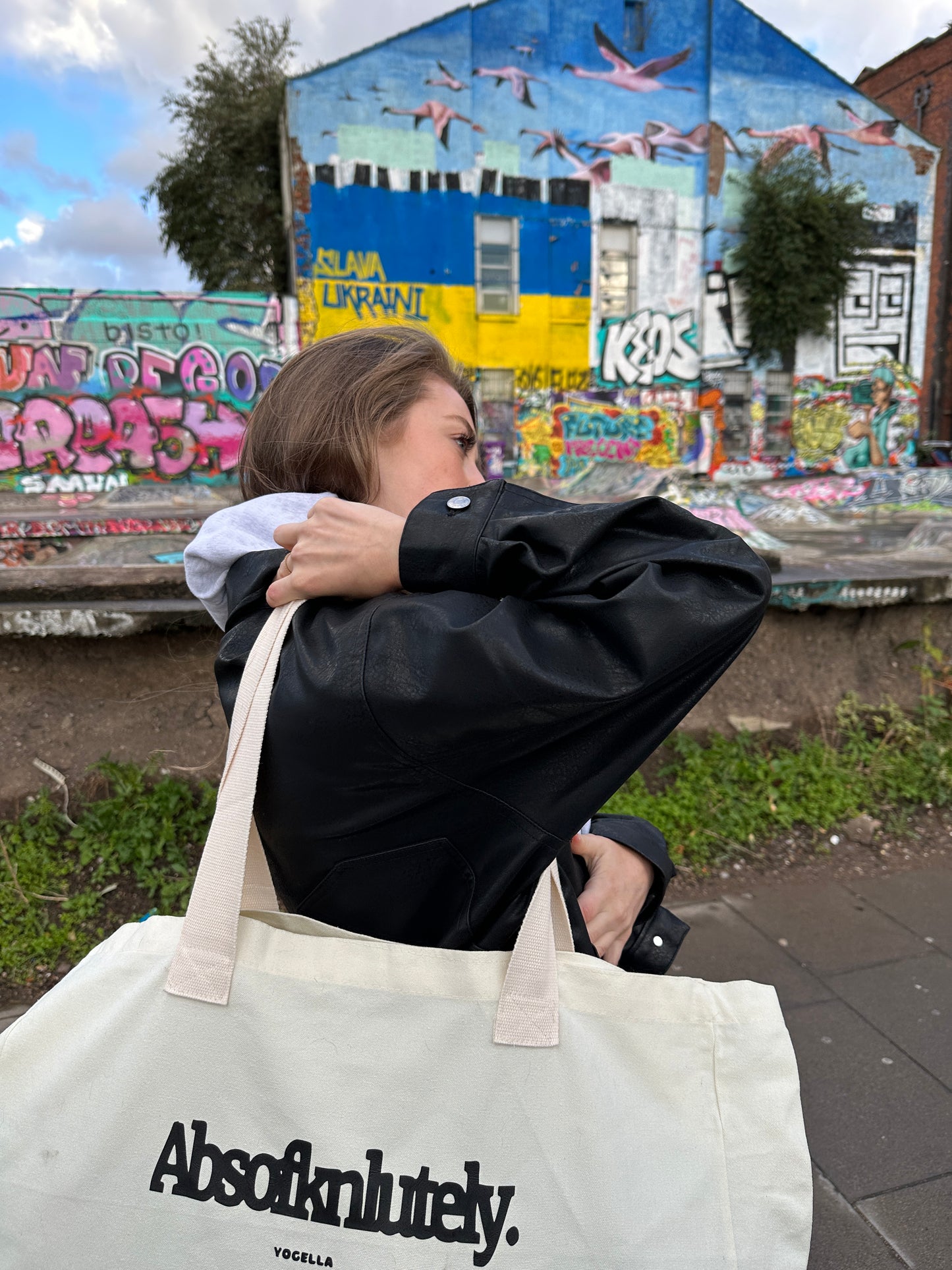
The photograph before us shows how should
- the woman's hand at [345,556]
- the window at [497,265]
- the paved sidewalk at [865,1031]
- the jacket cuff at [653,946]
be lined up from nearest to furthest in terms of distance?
the woman's hand at [345,556] → the jacket cuff at [653,946] → the paved sidewalk at [865,1031] → the window at [497,265]

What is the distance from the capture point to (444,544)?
0.89 metres

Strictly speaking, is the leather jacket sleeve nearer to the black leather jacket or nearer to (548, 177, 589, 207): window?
the black leather jacket

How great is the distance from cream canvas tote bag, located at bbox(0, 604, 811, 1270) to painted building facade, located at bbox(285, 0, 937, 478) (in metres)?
14.3

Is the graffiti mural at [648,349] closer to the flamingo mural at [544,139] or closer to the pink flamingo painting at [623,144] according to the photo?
the pink flamingo painting at [623,144]

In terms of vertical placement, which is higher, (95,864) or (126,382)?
(126,382)

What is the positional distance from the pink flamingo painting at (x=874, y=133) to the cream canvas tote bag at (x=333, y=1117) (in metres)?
20.0

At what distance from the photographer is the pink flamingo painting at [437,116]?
47.8 ft

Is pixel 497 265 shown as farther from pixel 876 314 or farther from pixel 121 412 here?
pixel 876 314

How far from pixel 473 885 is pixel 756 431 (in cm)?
1775

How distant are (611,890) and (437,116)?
54.2ft

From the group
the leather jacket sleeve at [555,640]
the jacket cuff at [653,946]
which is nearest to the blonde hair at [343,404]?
the leather jacket sleeve at [555,640]

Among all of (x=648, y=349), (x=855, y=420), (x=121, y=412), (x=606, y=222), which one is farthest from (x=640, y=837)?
(x=855, y=420)

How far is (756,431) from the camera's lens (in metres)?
17.1

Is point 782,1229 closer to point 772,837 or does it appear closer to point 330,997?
point 330,997
